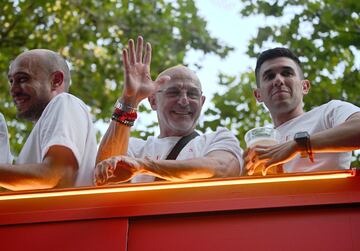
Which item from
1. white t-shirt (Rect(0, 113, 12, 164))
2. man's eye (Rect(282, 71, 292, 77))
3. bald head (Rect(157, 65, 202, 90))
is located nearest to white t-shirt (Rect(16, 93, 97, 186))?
white t-shirt (Rect(0, 113, 12, 164))

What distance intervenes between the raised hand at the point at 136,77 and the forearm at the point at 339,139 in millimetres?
846

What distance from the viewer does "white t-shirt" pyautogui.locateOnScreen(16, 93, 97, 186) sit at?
2615mm

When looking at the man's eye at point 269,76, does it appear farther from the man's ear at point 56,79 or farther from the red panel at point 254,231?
the red panel at point 254,231

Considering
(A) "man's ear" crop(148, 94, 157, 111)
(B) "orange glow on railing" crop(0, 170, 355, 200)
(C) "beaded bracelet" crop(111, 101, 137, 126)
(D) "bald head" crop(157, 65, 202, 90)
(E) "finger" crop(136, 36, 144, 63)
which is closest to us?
(B) "orange glow on railing" crop(0, 170, 355, 200)

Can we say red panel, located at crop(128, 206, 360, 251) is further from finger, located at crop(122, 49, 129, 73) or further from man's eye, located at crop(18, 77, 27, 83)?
man's eye, located at crop(18, 77, 27, 83)

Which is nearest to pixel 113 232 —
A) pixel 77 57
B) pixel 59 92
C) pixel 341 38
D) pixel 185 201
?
pixel 185 201

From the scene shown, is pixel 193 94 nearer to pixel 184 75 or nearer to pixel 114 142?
pixel 184 75

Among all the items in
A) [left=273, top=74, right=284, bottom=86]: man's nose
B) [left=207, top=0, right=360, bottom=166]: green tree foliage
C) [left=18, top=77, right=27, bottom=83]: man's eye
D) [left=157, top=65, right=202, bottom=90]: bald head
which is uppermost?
[left=207, top=0, right=360, bottom=166]: green tree foliage

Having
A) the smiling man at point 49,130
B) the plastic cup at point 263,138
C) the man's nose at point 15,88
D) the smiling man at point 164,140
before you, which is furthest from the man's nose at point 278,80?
the man's nose at point 15,88

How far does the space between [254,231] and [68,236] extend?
63 cm

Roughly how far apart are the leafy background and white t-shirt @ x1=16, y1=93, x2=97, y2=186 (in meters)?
4.12

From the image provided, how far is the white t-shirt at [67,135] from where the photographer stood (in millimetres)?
2615

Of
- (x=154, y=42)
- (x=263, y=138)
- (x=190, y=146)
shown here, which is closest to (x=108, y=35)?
(x=154, y=42)

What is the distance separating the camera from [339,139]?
2543 millimetres
